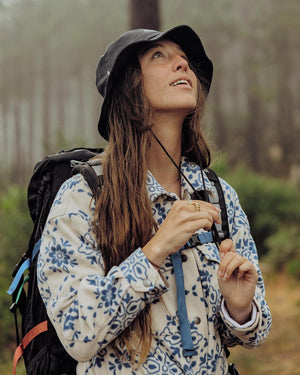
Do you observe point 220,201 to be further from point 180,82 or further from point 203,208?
point 180,82

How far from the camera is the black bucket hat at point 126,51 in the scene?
7.25ft

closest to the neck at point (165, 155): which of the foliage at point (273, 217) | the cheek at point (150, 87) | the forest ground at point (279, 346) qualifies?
the cheek at point (150, 87)

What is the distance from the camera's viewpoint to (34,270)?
2.14 meters

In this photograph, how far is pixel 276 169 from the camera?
26.9 m

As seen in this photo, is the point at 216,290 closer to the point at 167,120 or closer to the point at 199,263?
the point at 199,263

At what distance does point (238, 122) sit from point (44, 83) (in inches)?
768

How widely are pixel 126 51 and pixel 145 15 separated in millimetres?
3757

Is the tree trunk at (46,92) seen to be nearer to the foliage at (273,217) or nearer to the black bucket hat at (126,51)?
the foliage at (273,217)

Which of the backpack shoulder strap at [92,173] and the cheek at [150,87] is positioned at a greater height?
the cheek at [150,87]

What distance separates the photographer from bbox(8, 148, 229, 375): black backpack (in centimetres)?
202

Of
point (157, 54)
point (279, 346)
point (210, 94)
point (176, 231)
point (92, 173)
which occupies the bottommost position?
point (210, 94)

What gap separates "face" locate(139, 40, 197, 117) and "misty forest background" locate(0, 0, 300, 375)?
3598 millimetres

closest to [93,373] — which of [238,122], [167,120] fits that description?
[167,120]

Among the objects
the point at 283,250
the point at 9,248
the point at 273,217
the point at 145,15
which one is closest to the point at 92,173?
the point at 145,15
